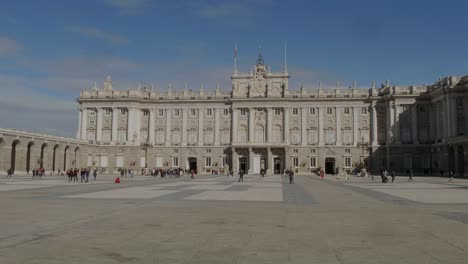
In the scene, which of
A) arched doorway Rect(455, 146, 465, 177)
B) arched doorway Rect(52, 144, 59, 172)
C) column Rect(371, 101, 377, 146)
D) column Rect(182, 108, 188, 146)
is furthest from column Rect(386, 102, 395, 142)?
arched doorway Rect(52, 144, 59, 172)

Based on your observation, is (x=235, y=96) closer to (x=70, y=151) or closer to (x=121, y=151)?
(x=121, y=151)

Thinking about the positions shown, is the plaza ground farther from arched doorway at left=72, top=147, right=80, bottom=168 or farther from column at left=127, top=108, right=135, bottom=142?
column at left=127, top=108, right=135, bottom=142

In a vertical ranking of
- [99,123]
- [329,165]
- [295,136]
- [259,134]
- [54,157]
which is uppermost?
[99,123]

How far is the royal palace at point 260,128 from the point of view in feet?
263

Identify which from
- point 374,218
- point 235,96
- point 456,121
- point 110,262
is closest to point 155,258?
point 110,262

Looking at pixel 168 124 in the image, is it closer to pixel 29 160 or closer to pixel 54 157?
pixel 54 157

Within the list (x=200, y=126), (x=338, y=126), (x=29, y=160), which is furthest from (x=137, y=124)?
(x=338, y=126)

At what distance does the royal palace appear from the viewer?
80.2 meters

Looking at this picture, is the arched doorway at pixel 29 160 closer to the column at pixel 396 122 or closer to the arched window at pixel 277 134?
the arched window at pixel 277 134

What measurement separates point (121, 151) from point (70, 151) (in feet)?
34.5

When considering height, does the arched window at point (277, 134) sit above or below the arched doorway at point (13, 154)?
above

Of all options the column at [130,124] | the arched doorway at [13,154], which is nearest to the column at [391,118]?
the column at [130,124]

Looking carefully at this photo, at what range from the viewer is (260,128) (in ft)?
284

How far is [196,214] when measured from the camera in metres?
16.2
